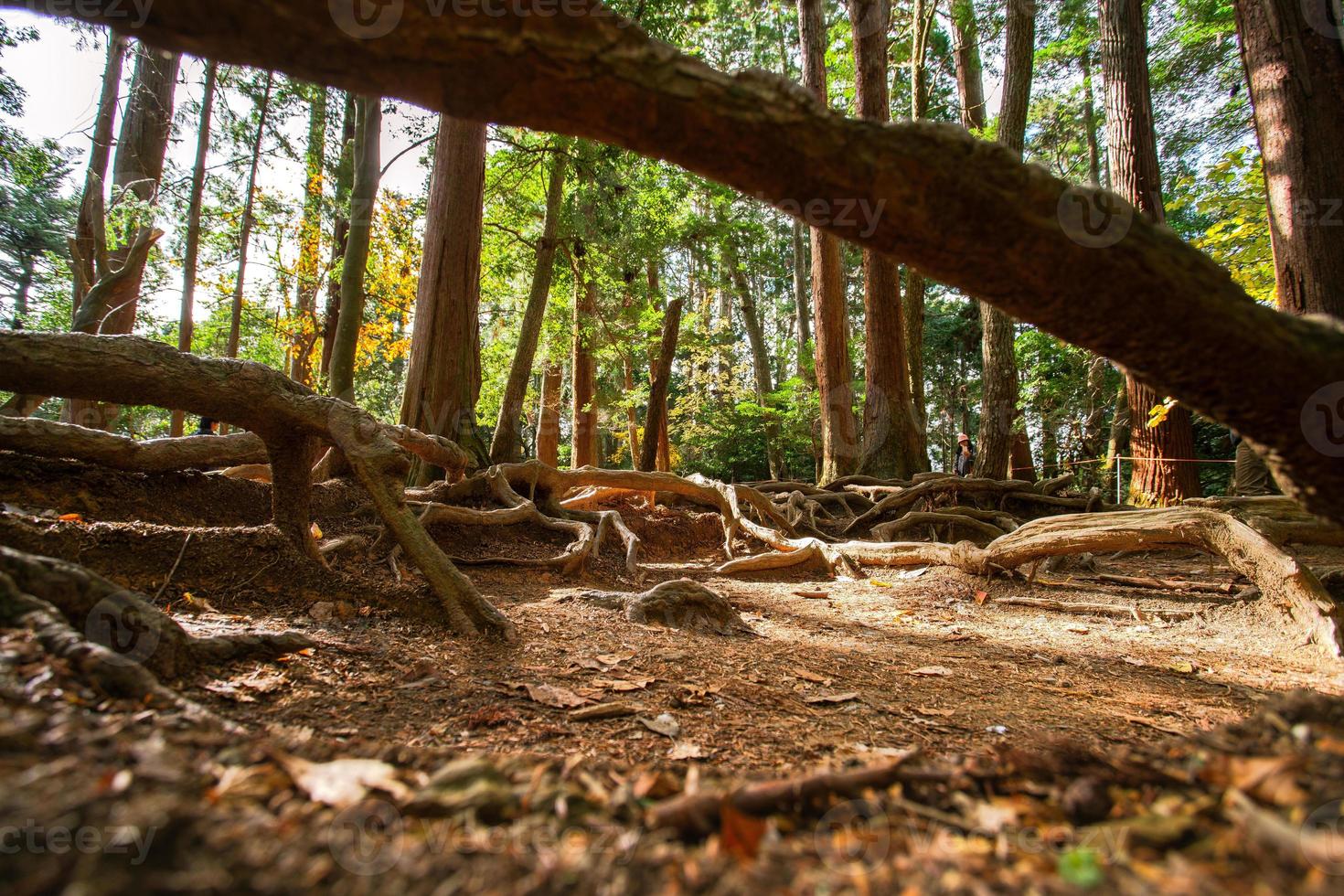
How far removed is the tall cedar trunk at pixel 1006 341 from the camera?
954 cm


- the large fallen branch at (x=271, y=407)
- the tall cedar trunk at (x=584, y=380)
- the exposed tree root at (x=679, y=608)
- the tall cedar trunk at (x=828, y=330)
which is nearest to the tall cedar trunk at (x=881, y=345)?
the tall cedar trunk at (x=828, y=330)

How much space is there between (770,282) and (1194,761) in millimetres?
36476

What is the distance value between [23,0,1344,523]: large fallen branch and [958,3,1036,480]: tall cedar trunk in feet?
28.9

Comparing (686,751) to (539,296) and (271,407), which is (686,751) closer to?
(271,407)

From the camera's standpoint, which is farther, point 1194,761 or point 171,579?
point 171,579

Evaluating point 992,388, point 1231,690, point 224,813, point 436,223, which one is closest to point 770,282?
point 992,388

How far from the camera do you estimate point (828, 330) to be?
10.6m

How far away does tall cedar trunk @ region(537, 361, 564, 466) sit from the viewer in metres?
13.9

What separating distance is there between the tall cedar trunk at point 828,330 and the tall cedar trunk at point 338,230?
891 cm

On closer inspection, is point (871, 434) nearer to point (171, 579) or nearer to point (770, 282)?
point (171, 579)

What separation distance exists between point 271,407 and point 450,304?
3405 millimetres

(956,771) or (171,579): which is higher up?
(171,579)

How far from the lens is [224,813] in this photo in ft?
2.57

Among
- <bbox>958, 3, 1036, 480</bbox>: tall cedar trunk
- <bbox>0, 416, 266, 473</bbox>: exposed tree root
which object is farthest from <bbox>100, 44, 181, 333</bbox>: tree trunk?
<bbox>958, 3, 1036, 480</bbox>: tall cedar trunk
